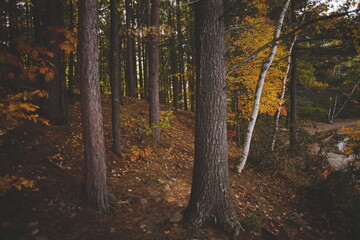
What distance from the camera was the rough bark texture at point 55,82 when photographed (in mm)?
6238

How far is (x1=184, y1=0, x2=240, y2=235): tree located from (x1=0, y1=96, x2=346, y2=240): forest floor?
335 millimetres

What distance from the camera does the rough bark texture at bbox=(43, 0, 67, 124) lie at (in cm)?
624

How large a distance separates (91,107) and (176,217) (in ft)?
9.04

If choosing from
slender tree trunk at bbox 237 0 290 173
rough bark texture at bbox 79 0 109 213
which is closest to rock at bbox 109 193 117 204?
rough bark texture at bbox 79 0 109 213

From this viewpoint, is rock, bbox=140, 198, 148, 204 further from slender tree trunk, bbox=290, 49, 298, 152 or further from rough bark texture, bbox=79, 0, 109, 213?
slender tree trunk, bbox=290, 49, 298, 152

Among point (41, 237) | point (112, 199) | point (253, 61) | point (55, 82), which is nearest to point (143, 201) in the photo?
point (112, 199)

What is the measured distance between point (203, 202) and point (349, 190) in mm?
4553

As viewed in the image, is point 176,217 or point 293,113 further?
point 293,113

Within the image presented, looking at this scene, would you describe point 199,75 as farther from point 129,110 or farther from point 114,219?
point 129,110

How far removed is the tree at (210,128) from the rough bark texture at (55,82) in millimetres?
5103

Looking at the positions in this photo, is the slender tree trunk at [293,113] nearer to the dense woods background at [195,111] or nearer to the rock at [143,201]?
the dense woods background at [195,111]

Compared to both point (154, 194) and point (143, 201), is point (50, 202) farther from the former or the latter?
point (154, 194)

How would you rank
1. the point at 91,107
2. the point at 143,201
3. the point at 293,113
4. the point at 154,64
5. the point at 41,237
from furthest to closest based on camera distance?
1. the point at 293,113
2. the point at 154,64
3. the point at 143,201
4. the point at 91,107
5. the point at 41,237

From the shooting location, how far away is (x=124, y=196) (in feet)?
15.4
